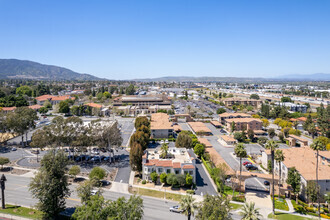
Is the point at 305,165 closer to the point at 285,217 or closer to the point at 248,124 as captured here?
the point at 285,217

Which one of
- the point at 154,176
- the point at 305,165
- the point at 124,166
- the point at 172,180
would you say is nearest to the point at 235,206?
the point at 172,180

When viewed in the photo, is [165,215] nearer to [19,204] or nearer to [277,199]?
[277,199]

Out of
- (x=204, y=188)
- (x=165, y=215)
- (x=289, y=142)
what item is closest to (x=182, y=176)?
(x=204, y=188)

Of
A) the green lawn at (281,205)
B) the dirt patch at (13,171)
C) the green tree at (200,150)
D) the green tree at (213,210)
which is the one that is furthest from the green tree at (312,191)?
the dirt patch at (13,171)

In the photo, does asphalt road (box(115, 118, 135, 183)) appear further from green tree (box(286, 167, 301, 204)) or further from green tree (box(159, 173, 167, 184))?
green tree (box(286, 167, 301, 204))

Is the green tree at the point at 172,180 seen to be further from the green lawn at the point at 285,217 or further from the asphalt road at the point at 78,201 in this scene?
the green lawn at the point at 285,217

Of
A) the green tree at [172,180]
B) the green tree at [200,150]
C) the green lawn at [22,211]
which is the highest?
the green tree at [200,150]
